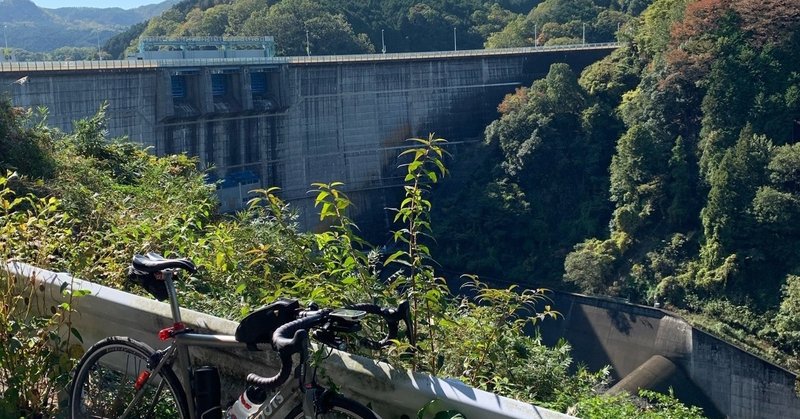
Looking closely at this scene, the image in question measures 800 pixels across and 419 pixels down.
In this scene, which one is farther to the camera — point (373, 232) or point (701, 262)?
point (373, 232)

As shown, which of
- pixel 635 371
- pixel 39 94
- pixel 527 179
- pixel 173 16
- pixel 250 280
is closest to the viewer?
pixel 250 280

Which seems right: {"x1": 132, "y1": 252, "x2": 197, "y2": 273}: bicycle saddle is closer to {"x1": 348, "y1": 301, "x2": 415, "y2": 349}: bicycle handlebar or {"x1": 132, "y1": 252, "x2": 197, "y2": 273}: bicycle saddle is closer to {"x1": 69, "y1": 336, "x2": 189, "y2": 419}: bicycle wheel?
{"x1": 69, "y1": 336, "x2": 189, "y2": 419}: bicycle wheel

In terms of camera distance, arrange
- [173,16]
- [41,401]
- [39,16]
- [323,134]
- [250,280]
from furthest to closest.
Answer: [39,16], [173,16], [323,134], [250,280], [41,401]

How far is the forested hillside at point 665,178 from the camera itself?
17969mm

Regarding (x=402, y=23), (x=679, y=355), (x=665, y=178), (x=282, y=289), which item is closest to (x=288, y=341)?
(x=282, y=289)

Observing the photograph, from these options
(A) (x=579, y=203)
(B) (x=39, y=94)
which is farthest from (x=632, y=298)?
(B) (x=39, y=94)

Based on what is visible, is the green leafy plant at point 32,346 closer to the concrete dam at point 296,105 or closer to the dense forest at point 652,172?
the dense forest at point 652,172

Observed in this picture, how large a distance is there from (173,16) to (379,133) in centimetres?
2008

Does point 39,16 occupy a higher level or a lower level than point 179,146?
Answer: higher

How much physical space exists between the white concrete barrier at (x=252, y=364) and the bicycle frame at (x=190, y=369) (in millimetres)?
119

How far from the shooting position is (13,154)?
590 centimetres

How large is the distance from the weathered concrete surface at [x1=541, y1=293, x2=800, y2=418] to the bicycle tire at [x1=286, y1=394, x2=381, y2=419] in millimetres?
14992

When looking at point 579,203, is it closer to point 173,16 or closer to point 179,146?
point 179,146

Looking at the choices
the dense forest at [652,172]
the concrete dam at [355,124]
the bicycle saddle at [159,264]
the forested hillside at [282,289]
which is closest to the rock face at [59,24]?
the concrete dam at [355,124]
